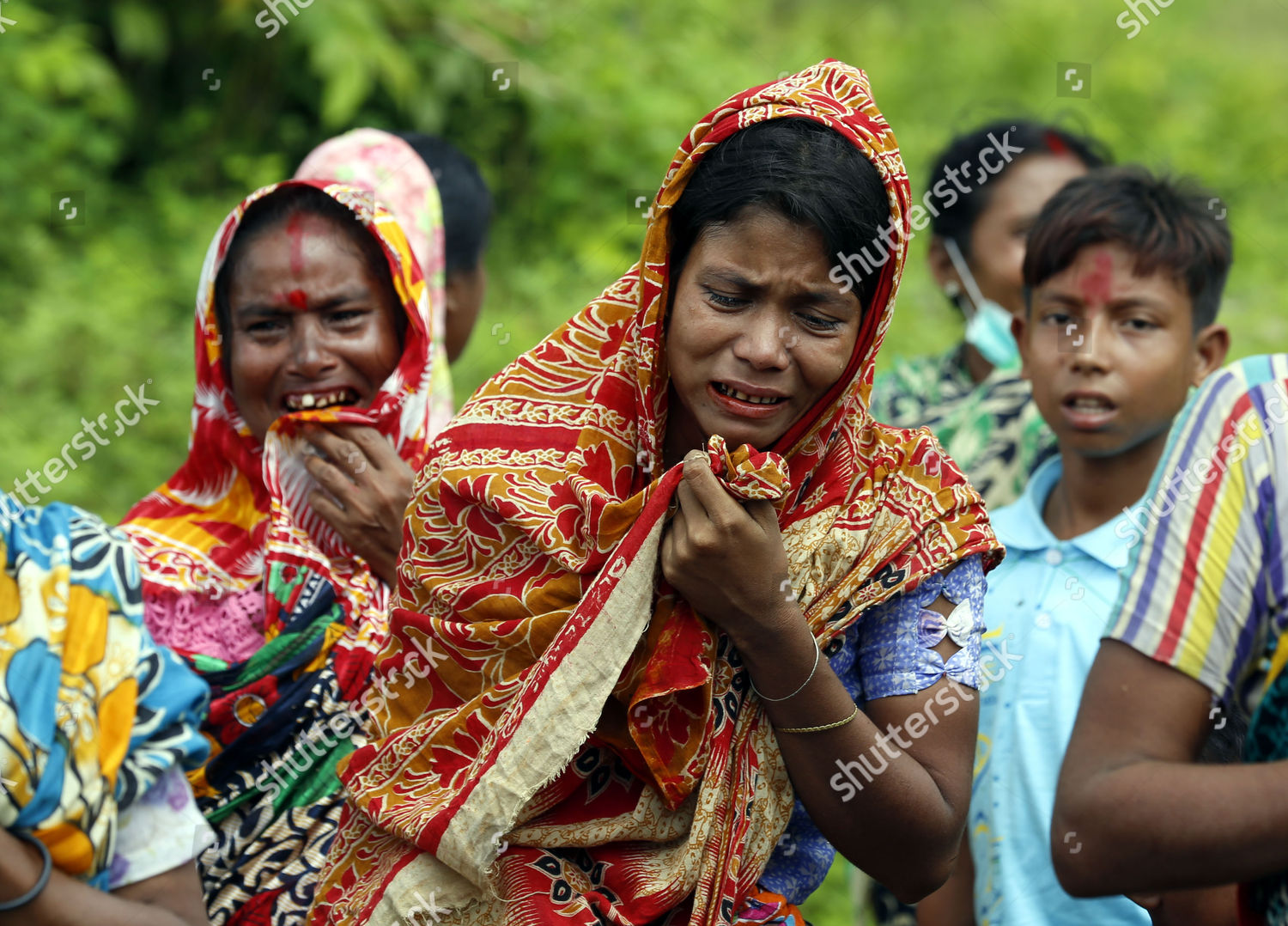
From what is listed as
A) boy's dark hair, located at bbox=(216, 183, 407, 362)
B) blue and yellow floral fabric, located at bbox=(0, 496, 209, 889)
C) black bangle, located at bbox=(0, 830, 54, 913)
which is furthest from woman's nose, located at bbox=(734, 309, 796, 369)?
boy's dark hair, located at bbox=(216, 183, 407, 362)

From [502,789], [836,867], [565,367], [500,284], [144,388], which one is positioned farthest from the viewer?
[500,284]

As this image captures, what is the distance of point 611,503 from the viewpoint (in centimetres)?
212

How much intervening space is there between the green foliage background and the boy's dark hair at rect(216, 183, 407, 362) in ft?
10.1

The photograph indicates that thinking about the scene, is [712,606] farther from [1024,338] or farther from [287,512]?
[1024,338]

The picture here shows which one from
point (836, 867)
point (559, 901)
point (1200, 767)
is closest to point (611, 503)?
point (559, 901)

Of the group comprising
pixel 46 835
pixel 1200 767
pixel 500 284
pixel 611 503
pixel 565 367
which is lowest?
pixel 46 835

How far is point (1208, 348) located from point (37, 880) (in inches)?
112

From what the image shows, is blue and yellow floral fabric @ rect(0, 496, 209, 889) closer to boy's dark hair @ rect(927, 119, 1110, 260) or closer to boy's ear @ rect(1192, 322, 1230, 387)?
boy's ear @ rect(1192, 322, 1230, 387)

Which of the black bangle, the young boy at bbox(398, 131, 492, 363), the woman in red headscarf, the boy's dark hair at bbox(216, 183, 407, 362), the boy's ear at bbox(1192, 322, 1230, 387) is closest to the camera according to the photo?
the black bangle

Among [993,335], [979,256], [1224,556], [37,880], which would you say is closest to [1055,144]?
[979,256]

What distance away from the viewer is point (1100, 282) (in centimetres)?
336

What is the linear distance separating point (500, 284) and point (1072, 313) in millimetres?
4745

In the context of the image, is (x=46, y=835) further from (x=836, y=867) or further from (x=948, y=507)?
(x=836, y=867)

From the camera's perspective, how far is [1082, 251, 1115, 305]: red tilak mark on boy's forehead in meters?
3.35
